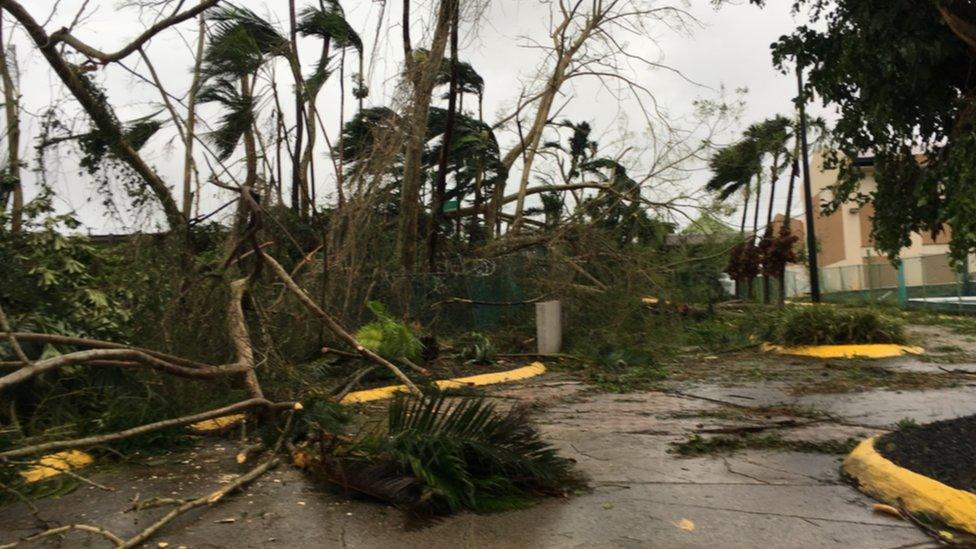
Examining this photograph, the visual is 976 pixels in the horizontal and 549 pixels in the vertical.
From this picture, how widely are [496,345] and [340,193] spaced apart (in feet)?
13.5

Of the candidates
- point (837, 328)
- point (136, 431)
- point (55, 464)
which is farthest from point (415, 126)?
point (136, 431)

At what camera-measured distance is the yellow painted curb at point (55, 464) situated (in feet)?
18.4

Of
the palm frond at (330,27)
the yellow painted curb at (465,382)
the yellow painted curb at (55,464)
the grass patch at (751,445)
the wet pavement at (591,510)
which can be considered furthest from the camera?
the palm frond at (330,27)

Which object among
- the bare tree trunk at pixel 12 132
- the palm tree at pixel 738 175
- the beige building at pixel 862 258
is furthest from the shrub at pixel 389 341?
the palm tree at pixel 738 175

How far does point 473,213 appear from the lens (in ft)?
68.5

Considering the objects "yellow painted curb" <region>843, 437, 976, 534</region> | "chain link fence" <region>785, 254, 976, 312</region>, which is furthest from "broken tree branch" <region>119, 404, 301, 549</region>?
"chain link fence" <region>785, 254, 976, 312</region>

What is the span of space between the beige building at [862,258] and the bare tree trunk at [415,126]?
6.98 meters

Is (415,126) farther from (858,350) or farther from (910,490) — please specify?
(910,490)

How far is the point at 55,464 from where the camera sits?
20.2 feet

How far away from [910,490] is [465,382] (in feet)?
23.6

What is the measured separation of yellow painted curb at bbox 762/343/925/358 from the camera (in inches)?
560

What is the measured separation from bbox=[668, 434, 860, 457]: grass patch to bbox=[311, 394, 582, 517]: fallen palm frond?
4.86ft

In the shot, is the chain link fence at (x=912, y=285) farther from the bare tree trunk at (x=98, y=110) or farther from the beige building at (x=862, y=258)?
the bare tree trunk at (x=98, y=110)

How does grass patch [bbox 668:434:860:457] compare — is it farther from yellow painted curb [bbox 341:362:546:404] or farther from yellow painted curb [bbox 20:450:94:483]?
yellow painted curb [bbox 20:450:94:483]
